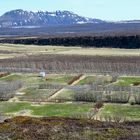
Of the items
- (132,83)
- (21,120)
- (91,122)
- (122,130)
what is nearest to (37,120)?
(21,120)

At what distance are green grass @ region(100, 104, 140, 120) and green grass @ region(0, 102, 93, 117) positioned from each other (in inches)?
62.0

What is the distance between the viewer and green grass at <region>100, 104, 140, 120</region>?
3697cm

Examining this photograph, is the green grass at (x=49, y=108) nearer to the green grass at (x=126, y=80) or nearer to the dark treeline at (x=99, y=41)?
the green grass at (x=126, y=80)

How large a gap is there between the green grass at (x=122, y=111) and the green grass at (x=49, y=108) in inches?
62.0

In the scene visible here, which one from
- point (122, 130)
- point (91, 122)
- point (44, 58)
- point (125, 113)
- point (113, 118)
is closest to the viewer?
point (122, 130)

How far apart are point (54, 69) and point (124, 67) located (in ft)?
33.2

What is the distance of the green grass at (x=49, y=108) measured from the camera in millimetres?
38775

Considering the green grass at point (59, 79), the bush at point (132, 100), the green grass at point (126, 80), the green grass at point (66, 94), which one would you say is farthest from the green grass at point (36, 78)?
the bush at point (132, 100)

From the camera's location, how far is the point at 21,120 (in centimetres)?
3128

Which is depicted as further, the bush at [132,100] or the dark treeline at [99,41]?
the dark treeline at [99,41]

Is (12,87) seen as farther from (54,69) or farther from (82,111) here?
(54,69)

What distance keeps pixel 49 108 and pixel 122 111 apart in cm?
626

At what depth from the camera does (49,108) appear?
133 feet

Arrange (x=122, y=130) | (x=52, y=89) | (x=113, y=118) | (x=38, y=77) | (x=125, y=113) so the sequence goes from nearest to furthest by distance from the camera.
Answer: (x=122, y=130), (x=113, y=118), (x=125, y=113), (x=52, y=89), (x=38, y=77)
